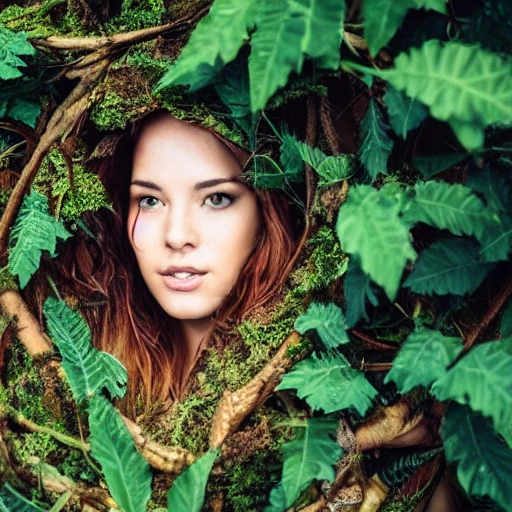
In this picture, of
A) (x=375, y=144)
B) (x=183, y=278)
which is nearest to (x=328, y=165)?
(x=375, y=144)

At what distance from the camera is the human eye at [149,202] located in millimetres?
1629

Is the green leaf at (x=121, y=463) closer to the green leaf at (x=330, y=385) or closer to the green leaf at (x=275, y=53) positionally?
the green leaf at (x=330, y=385)

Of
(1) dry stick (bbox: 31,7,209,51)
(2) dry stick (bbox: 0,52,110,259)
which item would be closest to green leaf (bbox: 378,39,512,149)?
(1) dry stick (bbox: 31,7,209,51)

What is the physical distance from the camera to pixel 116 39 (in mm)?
1610

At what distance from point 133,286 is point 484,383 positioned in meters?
0.85

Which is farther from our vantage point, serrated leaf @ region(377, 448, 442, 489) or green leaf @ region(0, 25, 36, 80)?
green leaf @ region(0, 25, 36, 80)

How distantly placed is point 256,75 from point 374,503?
0.88 m

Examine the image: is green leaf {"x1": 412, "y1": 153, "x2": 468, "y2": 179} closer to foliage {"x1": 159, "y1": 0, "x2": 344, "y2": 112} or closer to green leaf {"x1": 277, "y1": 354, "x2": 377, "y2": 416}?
foliage {"x1": 159, "y1": 0, "x2": 344, "y2": 112}

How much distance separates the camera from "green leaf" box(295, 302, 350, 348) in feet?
4.72

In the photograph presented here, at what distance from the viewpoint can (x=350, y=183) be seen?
1.47 meters

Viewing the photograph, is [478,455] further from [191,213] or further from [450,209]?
[191,213]

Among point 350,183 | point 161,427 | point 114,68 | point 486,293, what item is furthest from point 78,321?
point 486,293

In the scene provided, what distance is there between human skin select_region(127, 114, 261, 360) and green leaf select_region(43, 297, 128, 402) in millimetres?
190

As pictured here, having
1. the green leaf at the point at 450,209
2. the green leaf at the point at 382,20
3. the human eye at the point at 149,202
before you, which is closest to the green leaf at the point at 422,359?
the green leaf at the point at 450,209
